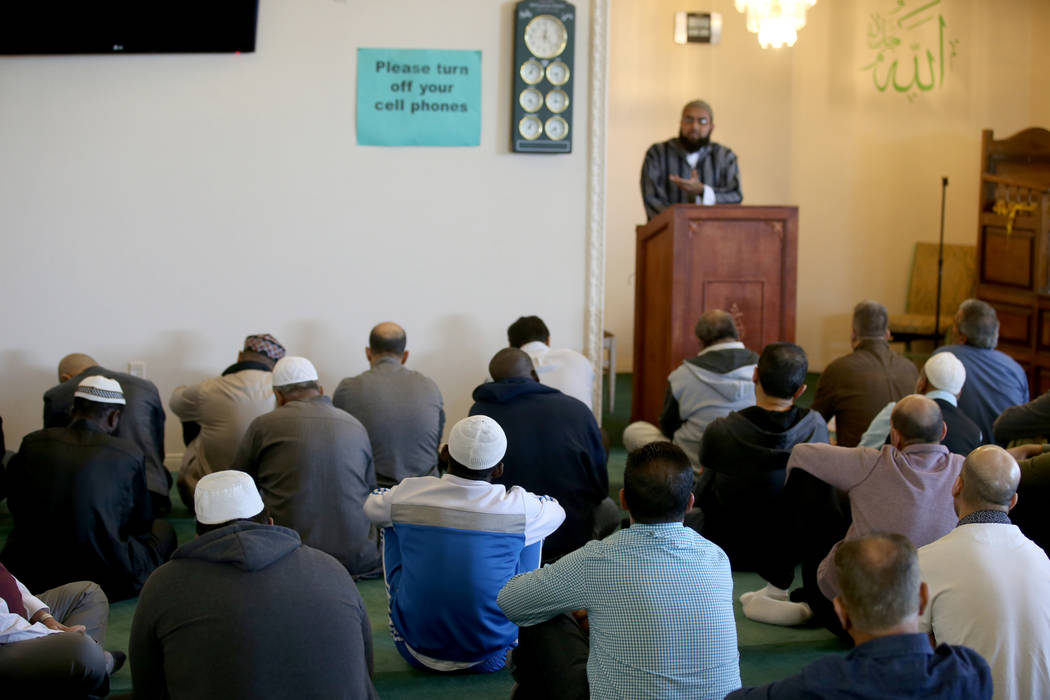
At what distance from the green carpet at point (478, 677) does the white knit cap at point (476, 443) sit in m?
0.64

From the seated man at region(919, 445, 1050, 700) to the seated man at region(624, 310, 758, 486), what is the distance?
1.87 metres

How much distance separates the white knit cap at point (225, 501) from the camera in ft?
7.00

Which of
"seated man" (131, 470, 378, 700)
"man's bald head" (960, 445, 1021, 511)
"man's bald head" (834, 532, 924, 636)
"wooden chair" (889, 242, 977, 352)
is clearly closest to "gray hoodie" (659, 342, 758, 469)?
"man's bald head" (960, 445, 1021, 511)

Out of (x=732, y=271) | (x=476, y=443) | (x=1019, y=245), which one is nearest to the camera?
(x=476, y=443)

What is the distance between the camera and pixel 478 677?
292 cm

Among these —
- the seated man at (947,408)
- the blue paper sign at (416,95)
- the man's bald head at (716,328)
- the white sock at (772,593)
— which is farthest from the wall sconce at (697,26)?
the white sock at (772,593)

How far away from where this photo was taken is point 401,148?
5.32 m

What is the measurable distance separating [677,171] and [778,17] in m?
1.93

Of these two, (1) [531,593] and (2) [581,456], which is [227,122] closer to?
(2) [581,456]

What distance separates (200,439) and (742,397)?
2.32 m

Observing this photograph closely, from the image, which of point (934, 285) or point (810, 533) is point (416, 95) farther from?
point (934, 285)

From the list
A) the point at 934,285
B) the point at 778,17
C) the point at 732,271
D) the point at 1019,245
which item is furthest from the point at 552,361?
the point at 934,285

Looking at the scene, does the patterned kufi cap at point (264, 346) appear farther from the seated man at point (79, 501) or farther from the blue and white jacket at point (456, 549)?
the blue and white jacket at point (456, 549)

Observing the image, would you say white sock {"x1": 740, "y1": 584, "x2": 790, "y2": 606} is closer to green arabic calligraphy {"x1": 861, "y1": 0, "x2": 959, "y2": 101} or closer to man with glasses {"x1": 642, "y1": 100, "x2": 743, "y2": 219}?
man with glasses {"x1": 642, "y1": 100, "x2": 743, "y2": 219}
